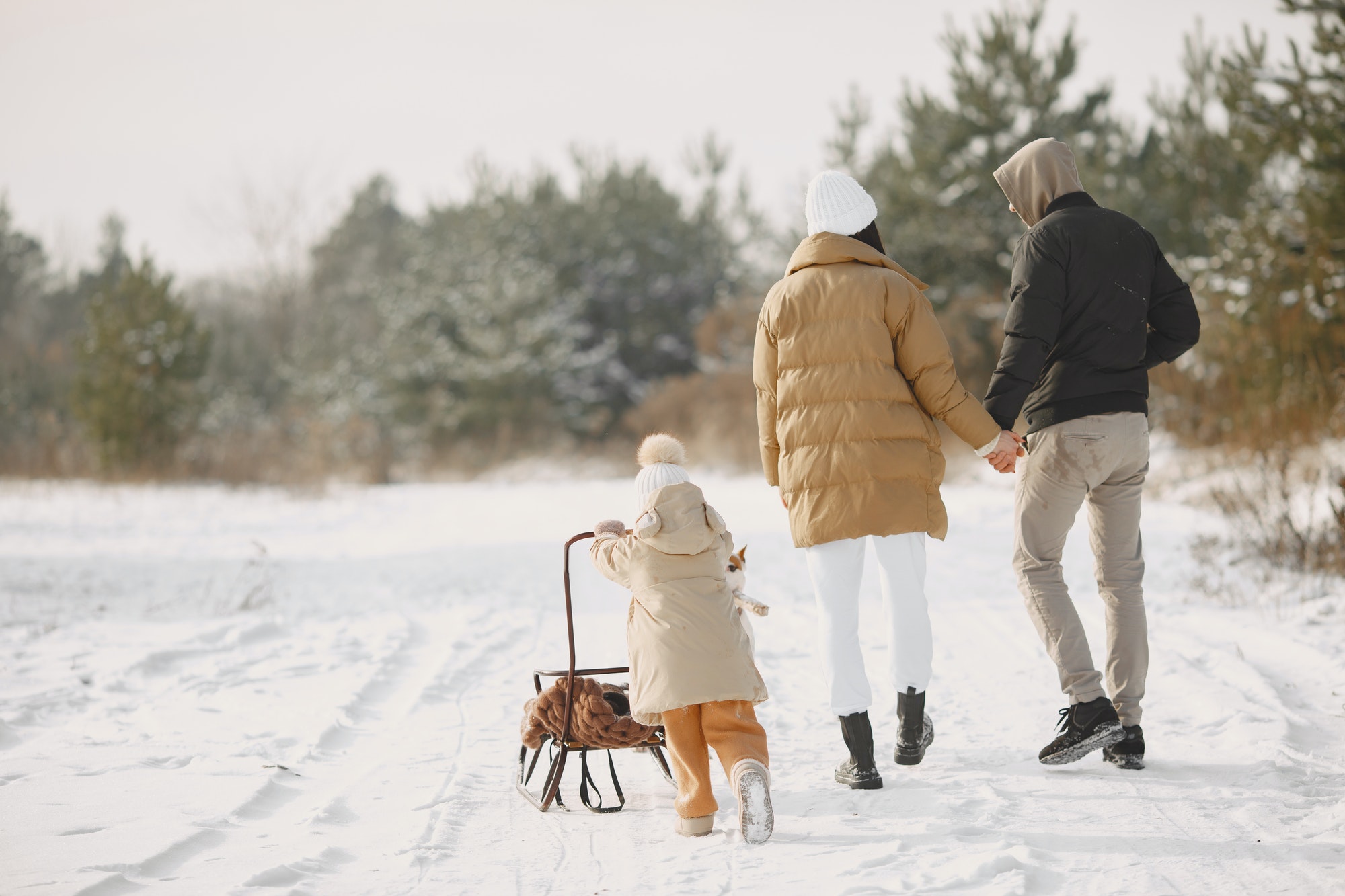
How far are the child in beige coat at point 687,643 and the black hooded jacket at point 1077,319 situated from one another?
1.14 meters

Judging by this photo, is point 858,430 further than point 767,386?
No

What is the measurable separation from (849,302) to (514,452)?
21.1 metres

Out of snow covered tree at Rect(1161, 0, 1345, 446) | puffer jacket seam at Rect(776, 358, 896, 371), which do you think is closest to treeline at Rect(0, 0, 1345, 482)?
snow covered tree at Rect(1161, 0, 1345, 446)

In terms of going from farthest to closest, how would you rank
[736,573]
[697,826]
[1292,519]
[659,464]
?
[1292,519] → [736,573] → [659,464] → [697,826]

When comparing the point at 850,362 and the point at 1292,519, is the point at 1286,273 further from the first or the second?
the point at 850,362

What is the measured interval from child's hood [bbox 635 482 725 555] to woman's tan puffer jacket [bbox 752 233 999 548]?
36 centimetres

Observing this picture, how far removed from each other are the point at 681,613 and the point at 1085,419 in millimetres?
1531

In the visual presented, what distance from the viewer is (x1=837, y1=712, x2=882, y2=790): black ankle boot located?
3453mm

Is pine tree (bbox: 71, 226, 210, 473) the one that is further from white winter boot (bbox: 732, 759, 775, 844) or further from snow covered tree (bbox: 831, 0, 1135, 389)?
white winter boot (bbox: 732, 759, 775, 844)

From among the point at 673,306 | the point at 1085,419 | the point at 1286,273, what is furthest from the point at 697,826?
the point at 673,306

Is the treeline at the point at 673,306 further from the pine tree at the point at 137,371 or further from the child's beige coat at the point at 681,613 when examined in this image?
the child's beige coat at the point at 681,613

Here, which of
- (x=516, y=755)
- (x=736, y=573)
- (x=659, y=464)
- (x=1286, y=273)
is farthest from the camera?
(x=1286, y=273)

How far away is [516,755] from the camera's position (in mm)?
4090

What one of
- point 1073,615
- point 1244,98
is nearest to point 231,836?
point 1073,615
